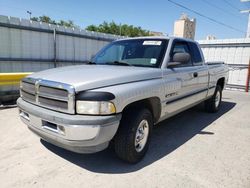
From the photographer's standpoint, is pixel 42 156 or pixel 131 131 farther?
pixel 42 156

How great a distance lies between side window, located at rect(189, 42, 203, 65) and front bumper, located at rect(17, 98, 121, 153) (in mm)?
2932

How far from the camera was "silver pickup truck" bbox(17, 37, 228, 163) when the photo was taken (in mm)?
2488

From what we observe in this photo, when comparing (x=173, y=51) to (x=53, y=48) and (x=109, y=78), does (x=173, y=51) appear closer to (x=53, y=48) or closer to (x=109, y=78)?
(x=109, y=78)

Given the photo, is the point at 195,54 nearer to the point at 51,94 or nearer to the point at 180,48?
the point at 180,48

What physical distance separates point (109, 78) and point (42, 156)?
5.47 feet

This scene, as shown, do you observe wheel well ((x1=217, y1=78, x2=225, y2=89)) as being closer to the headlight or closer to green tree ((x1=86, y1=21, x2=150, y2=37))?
the headlight

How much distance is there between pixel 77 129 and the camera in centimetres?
245

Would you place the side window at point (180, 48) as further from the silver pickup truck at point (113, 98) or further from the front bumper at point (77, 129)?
the front bumper at point (77, 129)

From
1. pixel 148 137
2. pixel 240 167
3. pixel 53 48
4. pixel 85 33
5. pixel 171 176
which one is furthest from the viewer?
pixel 85 33

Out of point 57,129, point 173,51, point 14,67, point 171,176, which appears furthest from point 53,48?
point 171,176

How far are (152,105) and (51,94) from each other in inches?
60.5

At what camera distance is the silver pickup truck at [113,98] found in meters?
2.49

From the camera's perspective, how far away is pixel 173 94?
3.75 metres

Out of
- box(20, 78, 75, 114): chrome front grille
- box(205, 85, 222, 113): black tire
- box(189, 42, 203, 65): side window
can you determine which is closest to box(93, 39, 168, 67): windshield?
box(189, 42, 203, 65): side window
